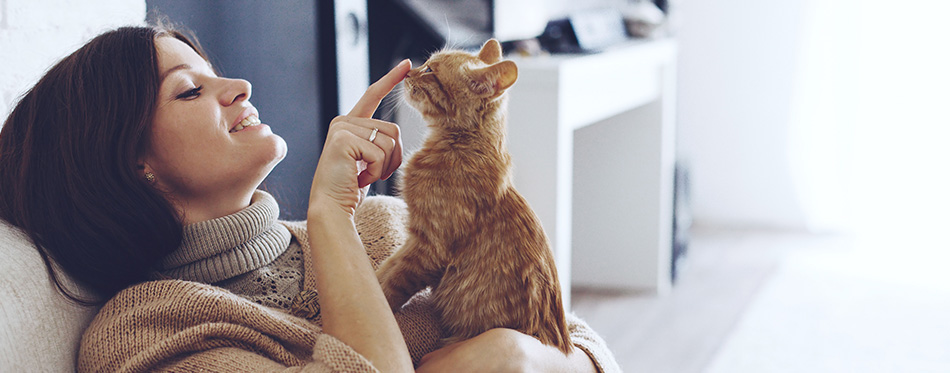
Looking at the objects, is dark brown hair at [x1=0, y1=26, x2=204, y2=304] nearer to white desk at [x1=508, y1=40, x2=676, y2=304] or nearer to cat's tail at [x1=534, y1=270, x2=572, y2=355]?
cat's tail at [x1=534, y1=270, x2=572, y2=355]

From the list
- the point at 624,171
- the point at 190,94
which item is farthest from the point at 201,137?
the point at 624,171

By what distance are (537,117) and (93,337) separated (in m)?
1.30

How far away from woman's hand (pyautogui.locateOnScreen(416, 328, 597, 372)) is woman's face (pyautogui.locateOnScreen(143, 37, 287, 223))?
36 cm

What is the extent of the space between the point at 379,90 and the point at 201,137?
0.25 m

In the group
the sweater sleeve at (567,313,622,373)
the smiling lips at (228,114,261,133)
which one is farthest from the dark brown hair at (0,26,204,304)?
the sweater sleeve at (567,313,622,373)

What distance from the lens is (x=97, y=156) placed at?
0.98m

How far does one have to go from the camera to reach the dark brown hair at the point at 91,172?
951 millimetres

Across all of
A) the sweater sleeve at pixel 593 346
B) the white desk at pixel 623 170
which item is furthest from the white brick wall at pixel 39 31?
the white desk at pixel 623 170

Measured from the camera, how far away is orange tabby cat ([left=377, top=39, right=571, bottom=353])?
987mm

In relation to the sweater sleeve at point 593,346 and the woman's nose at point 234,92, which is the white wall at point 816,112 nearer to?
the sweater sleeve at point 593,346

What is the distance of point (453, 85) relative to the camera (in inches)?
42.1

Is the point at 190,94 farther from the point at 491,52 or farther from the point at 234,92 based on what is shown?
the point at 491,52

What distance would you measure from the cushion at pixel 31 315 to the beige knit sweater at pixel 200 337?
0.03m

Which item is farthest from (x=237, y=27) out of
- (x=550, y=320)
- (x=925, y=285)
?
(x=925, y=285)
